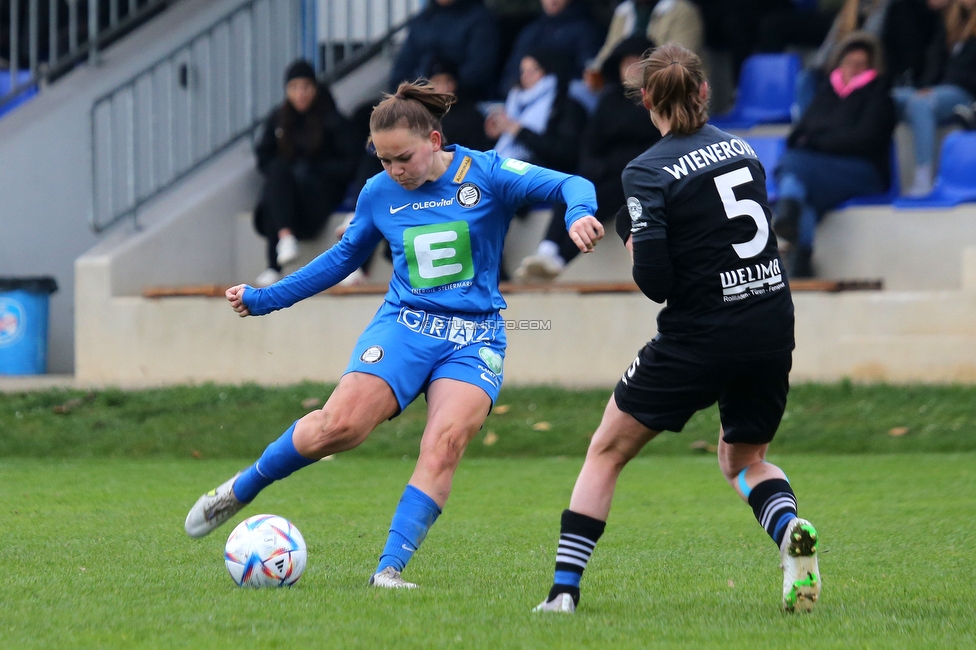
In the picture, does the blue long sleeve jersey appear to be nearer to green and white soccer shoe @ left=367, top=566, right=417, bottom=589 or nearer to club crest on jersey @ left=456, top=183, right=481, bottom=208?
club crest on jersey @ left=456, top=183, right=481, bottom=208

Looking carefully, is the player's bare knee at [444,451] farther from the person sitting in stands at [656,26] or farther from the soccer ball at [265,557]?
the person sitting in stands at [656,26]

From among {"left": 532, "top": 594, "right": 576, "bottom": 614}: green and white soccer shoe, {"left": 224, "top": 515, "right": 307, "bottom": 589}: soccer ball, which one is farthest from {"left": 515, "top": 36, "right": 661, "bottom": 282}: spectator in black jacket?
{"left": 532, "top": 594, "right": 576, "bottom": 614}: green and white soccer shoe

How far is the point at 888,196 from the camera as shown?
40.2 ft

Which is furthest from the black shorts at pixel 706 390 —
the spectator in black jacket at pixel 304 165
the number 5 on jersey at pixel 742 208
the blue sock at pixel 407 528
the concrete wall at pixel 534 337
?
the spectator in black jacket at pixel 304 165

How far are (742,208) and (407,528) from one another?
5.59 feet

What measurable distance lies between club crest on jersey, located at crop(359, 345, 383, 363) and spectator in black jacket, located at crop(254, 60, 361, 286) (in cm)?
799

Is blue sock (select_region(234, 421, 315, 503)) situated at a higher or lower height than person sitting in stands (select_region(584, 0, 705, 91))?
lower

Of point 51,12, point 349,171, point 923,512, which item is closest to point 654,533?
point 923,512

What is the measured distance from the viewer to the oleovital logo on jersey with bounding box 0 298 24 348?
13.3 metres

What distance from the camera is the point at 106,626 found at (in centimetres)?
432

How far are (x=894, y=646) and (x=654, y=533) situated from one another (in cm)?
270

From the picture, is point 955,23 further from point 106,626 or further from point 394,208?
point 106,626

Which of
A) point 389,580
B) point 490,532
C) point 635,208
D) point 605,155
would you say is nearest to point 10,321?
point 605,155

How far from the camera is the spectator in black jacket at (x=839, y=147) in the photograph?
11.7m
